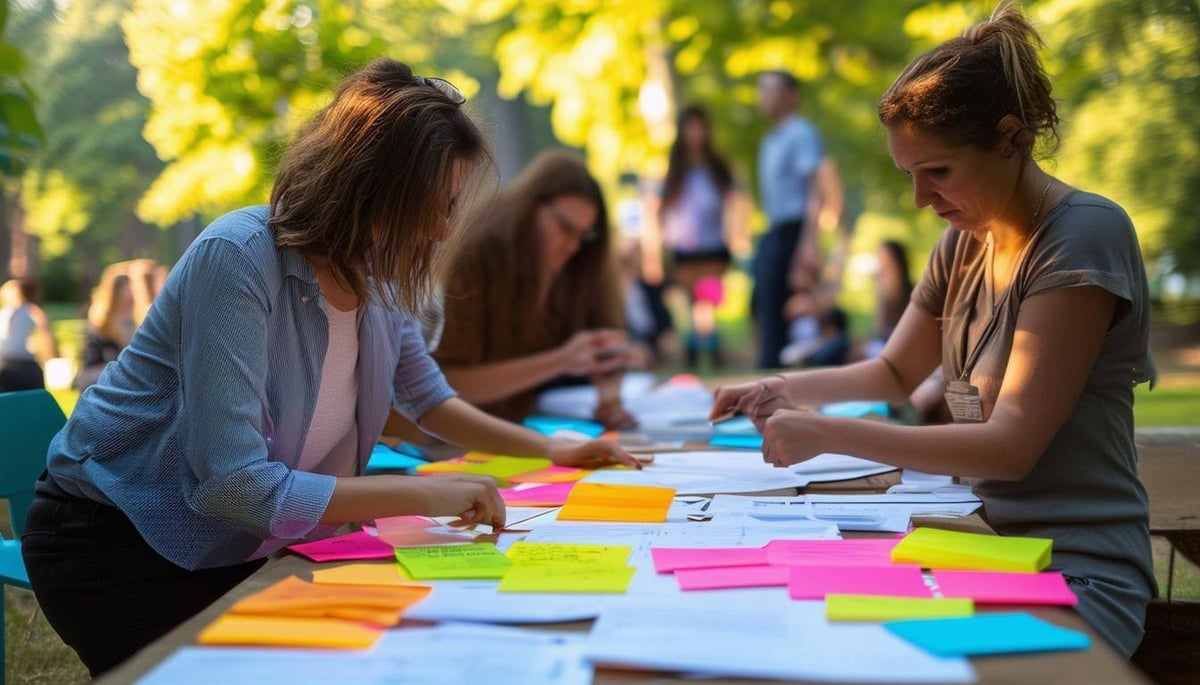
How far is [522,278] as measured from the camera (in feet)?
11.0

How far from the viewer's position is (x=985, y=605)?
1.36 m

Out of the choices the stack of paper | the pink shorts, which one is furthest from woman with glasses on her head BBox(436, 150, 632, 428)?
the pink shorts

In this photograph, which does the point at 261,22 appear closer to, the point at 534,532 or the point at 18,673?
the point at 18,673

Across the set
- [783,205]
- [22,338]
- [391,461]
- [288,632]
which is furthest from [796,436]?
[22,338]

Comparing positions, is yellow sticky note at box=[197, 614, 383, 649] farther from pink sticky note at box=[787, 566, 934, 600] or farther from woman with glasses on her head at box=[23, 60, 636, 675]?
pink sticky note at box=[787, 566, 934, 600]

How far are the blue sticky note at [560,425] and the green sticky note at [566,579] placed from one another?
4.52 feet

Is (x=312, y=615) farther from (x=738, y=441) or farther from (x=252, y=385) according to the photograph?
(x=738, y=441)

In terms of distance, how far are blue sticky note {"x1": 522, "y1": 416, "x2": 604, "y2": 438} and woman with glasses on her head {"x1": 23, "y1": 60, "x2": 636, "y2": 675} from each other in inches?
46.1

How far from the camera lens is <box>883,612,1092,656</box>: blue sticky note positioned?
118 cm

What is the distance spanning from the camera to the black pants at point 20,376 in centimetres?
605

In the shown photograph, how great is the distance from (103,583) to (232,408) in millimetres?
365

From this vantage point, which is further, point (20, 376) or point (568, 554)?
point (20, 376)

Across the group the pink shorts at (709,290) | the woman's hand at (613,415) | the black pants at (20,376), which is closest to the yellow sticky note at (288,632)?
the woman's hand at (613,415)

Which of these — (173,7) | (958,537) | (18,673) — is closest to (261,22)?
(173,7)
